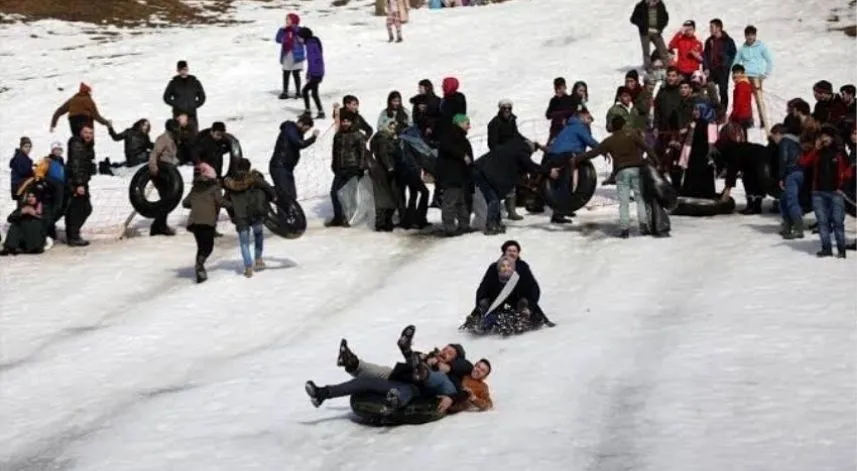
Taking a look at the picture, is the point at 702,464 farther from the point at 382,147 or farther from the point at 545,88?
the point at 545,88

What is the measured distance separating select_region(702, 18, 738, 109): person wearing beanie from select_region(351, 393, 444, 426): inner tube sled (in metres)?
14.4

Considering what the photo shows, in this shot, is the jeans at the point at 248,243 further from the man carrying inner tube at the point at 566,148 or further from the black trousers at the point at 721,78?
the black trousers at the point at 721,78

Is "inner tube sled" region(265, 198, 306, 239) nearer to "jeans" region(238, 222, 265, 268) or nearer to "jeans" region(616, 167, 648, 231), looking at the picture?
"jeans" region(238, 222, 265, 268)

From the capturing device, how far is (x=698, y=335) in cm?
1525

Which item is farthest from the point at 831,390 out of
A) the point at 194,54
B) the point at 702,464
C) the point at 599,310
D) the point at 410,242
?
the point at 194,54

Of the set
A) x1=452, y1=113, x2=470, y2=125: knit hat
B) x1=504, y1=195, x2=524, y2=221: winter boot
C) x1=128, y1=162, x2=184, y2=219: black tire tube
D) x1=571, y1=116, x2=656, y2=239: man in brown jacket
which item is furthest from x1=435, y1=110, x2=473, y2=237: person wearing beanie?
x1=128, y1=162, x2=184, y2=219: black tire tube

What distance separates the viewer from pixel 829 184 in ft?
58.4

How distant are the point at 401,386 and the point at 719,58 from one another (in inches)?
585

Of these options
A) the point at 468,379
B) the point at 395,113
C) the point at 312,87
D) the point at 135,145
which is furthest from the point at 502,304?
the point at 312,87

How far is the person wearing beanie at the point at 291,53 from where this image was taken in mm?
29469

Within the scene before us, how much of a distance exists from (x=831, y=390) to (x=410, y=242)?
8584 mm

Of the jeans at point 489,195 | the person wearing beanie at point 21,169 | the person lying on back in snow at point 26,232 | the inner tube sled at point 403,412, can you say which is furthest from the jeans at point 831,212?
the person wearing beanie at point 21,169

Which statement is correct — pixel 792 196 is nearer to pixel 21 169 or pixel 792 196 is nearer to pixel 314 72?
pixel 21 169

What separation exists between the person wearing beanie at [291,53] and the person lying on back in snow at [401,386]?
16815 mm
